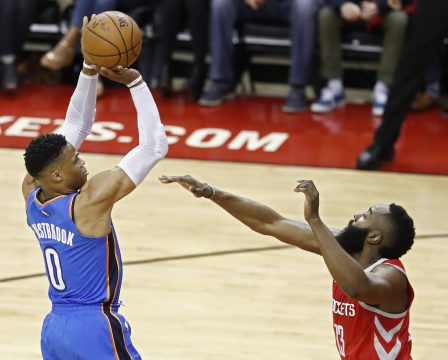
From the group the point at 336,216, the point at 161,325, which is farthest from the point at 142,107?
the point at 336,216

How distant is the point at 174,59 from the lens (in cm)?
1152

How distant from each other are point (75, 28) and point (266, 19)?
1.79m

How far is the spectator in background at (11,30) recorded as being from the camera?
10.6 metres

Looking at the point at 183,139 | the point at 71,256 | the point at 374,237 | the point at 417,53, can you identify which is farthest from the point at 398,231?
the point at 183,139

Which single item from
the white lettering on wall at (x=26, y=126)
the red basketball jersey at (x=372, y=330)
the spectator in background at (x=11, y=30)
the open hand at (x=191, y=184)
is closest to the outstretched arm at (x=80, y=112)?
the open hand at (x=191, y=184)

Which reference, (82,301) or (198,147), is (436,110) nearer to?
(198,147)

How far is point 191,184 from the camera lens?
4531 millimetres

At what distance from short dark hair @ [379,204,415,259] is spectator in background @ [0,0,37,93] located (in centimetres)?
685

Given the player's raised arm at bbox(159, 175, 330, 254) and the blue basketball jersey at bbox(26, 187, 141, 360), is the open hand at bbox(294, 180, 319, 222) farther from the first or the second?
the blue basketball jersey at bbox(26, 187, 141, 360)

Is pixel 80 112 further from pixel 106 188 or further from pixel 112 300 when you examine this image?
pixel 112 300

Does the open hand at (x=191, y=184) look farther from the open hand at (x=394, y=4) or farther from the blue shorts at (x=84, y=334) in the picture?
the open hand at (x=394, y=4)

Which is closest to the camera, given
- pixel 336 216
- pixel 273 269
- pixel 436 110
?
pixel 273 269

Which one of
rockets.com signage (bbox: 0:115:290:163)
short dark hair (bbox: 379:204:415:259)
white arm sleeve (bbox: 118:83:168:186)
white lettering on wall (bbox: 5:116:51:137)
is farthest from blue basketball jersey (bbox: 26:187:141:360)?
white lettering on wall (bbox: 5:116:51:137)

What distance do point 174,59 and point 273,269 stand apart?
4.87m
